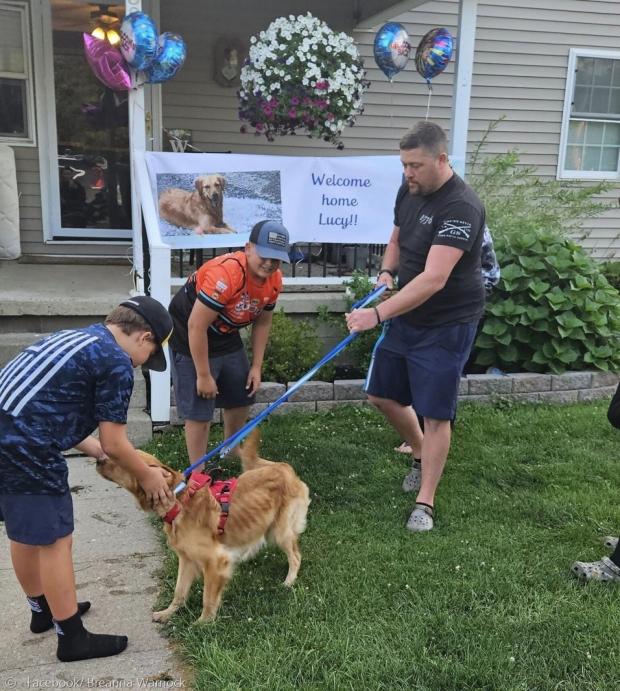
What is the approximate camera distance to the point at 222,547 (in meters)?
2.87

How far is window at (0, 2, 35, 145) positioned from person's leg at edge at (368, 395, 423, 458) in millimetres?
5408

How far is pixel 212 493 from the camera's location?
2.93 metres

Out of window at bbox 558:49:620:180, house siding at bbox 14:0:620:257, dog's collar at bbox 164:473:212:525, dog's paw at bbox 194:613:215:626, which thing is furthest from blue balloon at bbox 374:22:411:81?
dog's paw at bbox 194:613:215:626

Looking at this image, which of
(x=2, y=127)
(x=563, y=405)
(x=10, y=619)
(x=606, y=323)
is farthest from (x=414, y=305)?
(x=2, y=127)

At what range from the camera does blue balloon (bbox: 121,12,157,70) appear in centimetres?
512

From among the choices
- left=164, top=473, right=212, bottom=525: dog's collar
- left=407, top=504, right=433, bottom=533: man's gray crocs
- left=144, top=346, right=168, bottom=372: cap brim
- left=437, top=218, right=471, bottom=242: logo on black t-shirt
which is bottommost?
left=407, top=504, right=433, bottom=533: man's gray crocs

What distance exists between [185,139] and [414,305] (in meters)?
5.33

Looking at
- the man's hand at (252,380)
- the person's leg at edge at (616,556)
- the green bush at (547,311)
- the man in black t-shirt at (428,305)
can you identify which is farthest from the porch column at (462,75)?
the person's leg at edge at (616,556)

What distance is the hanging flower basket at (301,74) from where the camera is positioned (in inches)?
233

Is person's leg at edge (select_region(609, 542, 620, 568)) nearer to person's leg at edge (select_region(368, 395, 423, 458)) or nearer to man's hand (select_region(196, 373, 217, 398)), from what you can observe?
person's leg at edge (select_region(368, 395, 423, 458))

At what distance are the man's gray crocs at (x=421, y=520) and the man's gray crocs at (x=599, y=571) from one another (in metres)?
0.76

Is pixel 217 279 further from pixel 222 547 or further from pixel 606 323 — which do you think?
pixel 606 323

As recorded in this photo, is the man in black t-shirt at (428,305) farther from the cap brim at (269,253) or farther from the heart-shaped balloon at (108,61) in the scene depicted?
the heart-shaped balloon at (108,61)

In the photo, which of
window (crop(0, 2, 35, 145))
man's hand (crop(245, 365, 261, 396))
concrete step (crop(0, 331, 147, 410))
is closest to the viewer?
man's hand (crop(245, 365, 261, 396))
